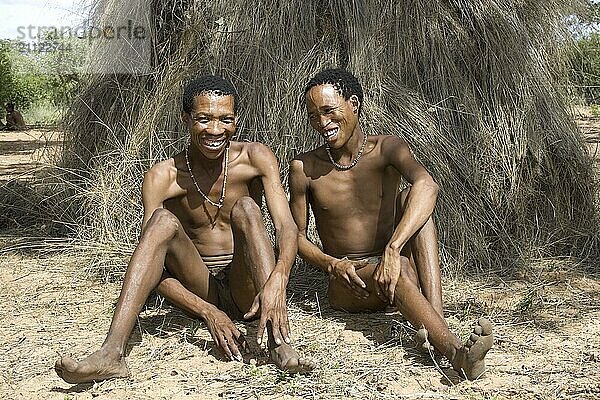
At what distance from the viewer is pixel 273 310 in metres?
2.82

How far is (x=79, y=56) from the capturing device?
231 inches

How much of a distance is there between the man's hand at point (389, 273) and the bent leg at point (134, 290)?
2.56 feet

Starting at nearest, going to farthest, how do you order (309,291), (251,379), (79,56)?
(251,379)
(309,291)
(79,56)

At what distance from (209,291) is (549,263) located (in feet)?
7.25

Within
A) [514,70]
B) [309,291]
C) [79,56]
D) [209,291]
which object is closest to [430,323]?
[209,291]

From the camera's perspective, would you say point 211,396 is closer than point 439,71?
Yes

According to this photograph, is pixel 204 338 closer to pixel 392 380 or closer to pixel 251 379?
pixel 251 379

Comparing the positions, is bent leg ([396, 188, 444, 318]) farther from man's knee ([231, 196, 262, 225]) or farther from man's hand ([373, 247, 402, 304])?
man's knee ([231, 196, 262, 225])

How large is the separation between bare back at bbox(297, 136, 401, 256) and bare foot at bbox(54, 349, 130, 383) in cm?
125

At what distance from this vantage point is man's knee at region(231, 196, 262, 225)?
304 centimetres

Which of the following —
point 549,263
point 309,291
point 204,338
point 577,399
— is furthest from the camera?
point 549,263

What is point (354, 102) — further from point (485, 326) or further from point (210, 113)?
point (485, 326)

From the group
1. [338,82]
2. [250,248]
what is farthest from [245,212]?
[338,82]

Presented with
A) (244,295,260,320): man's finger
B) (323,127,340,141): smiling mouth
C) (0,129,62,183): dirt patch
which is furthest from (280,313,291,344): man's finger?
(0,129,62,183): dirt patch
